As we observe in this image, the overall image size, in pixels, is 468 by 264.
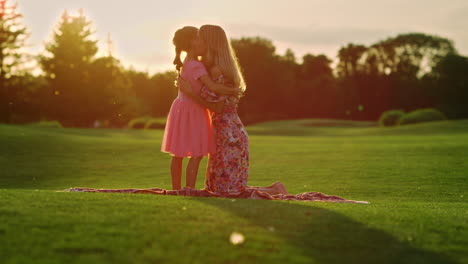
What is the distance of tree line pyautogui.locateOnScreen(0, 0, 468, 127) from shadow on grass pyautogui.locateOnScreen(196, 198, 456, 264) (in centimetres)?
4526

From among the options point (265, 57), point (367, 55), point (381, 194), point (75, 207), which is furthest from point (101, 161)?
point (367, 55)

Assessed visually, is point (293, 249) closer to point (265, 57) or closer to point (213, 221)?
point (213, 221)

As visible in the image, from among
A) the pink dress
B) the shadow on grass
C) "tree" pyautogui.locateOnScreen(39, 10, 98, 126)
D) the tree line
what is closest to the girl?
the pink dress

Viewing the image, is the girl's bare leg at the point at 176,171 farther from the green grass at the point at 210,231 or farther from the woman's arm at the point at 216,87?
the green grass at the point at 210,231

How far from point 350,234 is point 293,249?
2.22 ft

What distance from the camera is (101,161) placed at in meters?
15.5

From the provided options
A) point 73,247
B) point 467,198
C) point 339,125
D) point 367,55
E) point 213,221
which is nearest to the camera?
point 73,247

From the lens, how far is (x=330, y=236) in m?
4.20

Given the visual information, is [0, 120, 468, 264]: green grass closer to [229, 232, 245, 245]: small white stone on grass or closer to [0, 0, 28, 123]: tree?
[229, 232, 245, 245]: small white stone on grass

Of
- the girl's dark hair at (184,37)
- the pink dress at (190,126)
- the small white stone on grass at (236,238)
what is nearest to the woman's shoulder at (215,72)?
the pink dress at (190,126)

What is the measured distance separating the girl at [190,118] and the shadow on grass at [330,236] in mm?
1971

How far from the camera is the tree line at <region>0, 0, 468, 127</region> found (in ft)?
172

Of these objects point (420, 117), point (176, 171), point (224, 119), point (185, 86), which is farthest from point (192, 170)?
point (420, 117)

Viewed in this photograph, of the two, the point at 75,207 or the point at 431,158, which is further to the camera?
the point at 431,158
